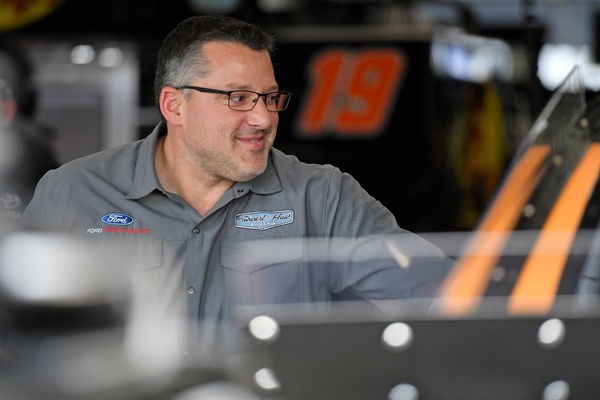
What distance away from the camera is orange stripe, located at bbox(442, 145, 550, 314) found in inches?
52.5

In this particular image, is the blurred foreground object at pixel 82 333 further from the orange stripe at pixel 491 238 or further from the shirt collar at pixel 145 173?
the shirt collar at pixel 145 173

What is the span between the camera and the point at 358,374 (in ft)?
4.04

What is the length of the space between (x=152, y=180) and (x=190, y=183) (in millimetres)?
120

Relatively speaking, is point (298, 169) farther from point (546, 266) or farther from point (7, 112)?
point (7, 112)

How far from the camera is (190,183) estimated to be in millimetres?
2654

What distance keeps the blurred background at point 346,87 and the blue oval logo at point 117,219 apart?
392 cm

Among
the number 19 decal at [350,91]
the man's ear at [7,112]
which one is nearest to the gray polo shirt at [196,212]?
the man's ear at [7,112]

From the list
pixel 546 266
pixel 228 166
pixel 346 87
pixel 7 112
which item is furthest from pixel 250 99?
pixel 346 87

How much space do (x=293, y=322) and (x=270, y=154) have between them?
5.33 ft

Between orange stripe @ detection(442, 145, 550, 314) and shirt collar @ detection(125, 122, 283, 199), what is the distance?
2.01 ft

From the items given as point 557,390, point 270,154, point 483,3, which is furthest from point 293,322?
point 483,3

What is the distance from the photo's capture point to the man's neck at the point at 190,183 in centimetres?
261

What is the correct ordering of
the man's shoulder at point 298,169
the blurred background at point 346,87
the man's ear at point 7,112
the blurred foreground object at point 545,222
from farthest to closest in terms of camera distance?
Result: the blurred background at point 346,87, the man's ear at point 7,112, the man's shoulder at point 298,169, the blurred foreground object at point 545,222
